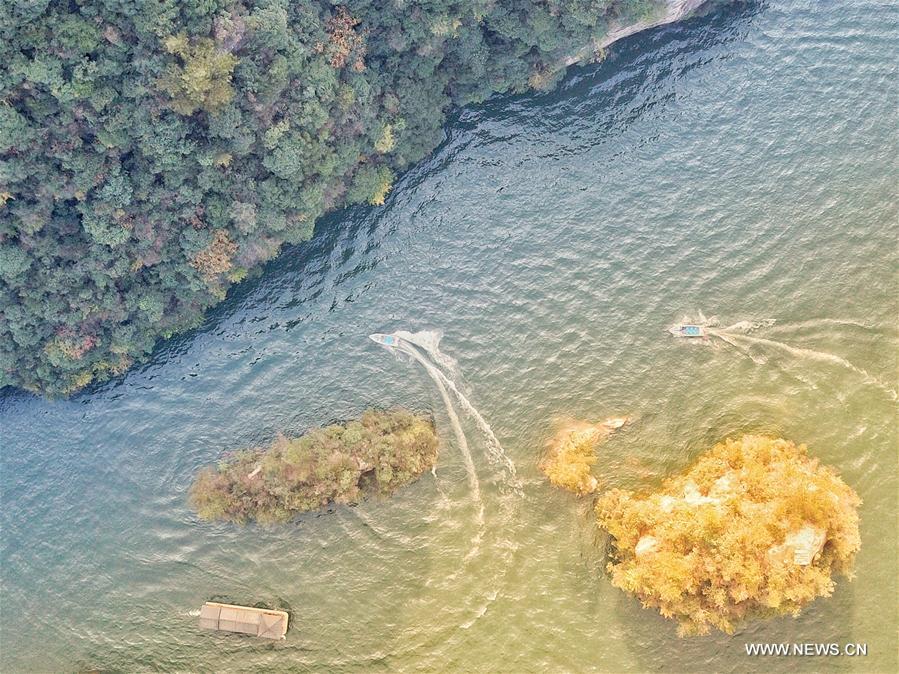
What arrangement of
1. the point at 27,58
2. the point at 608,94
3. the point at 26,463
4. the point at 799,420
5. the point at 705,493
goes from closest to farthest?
the point at 27,58, the point at 705,493, the point at 799,420, the point at 26,463, the point at 608,94

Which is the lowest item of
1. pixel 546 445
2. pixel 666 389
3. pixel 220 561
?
pixel 220 561

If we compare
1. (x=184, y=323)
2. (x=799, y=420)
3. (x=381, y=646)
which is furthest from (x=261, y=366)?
(x=799, y=420)

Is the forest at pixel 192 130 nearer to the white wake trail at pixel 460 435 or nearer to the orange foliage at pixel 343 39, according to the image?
the orange foliage at pixel 343 39

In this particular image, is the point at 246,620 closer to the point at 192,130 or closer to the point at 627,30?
the point at 192,130

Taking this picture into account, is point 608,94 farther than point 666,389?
Yes

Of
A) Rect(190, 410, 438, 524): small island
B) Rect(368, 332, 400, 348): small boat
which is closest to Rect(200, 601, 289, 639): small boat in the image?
Rect(190, 410, 438, 524): small island

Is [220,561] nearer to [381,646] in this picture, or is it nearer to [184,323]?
[381,646]

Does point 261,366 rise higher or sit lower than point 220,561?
higher
